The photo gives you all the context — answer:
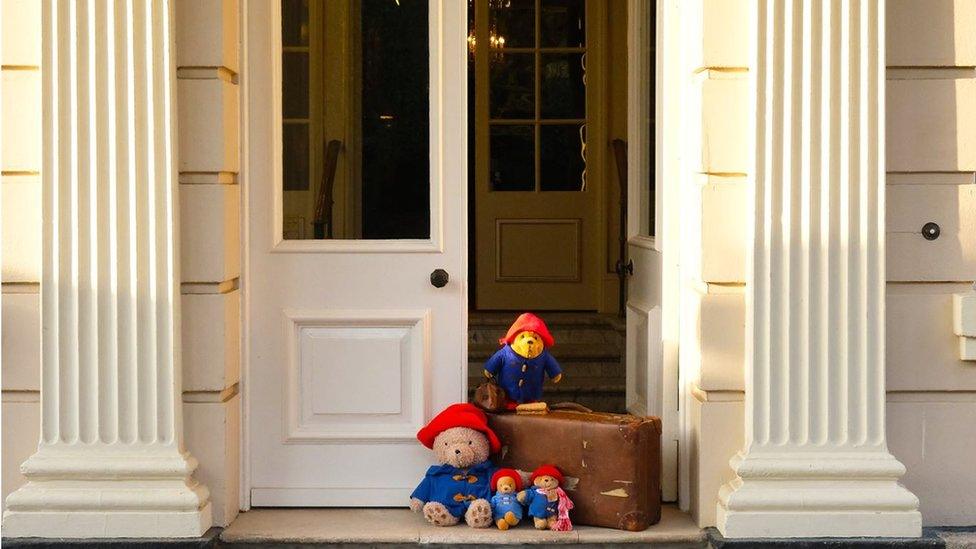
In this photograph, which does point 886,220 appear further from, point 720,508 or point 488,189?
point 488,189

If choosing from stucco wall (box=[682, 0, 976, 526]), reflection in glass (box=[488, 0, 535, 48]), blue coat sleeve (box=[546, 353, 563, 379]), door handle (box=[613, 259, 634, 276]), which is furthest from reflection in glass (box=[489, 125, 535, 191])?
stucco wall (box=[682, 0, 976, 526])

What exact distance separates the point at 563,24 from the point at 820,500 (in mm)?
4679

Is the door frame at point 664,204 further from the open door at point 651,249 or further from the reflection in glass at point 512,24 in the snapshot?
the reflection in glass at point 512,24

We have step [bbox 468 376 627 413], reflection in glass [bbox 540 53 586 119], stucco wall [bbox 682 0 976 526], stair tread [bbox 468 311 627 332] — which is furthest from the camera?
reflection in glass [bbox 540 53 586 119]

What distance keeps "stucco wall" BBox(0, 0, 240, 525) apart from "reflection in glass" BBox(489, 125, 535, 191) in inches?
155

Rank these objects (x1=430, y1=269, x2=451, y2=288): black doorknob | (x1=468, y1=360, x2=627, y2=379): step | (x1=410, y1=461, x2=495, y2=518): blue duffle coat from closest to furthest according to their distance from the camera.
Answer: (x1=410, y1=461, x2=495, y2=518): blue duffle coat
(x1=430, y1=269, x2=451, y2=288): black doorknob
(x1=468, y1=360, x2=627, y2=379): step

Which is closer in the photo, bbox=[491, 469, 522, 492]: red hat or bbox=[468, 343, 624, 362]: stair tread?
bbox=[491, 469, 522, 492]: red hat

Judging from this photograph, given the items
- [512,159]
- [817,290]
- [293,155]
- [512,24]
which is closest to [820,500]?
[817,290]

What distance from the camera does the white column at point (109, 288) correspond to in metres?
4.20

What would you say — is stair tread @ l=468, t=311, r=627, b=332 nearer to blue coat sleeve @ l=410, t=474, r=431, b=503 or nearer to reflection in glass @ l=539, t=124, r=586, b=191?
reflection in glass @ l=539, t=124, r=586, b=191

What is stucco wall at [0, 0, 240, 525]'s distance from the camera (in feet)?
14.2

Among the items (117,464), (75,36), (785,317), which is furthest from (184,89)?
(785,317)

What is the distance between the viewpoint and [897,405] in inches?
174

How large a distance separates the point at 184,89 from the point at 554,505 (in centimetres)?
184
